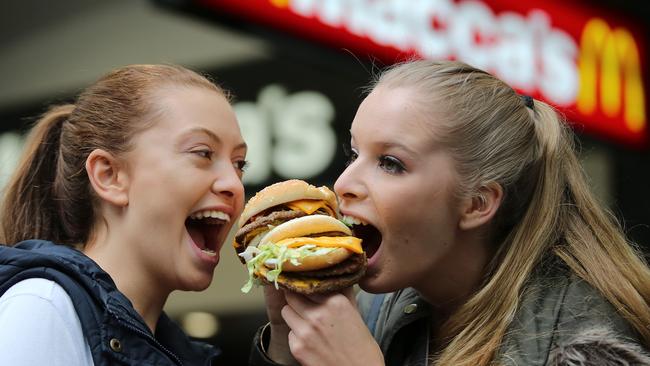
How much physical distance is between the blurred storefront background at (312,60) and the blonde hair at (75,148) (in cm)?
123

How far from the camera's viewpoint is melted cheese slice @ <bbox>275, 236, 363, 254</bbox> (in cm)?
268

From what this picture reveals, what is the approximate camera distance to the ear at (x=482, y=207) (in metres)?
2.92

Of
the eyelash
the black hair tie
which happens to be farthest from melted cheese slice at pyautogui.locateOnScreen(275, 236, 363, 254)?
the black hair tie

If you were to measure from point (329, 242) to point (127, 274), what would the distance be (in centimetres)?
64

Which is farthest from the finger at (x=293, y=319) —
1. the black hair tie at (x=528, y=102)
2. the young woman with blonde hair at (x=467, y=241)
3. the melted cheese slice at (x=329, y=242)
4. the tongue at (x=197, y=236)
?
the black hair tie at (x=528, y=102)

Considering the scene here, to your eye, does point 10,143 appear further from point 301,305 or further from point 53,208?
point 301,305

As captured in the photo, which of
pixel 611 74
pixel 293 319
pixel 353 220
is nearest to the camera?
pixel 293 319

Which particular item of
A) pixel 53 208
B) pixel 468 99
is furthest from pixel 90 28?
pixel 468 99

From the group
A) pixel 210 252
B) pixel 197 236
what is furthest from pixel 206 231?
pixel 210 252

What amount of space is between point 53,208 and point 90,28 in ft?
17.2

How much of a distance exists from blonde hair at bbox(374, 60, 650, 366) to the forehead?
2cm

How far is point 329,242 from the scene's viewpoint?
Answer: 8.82ft

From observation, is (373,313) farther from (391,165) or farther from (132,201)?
(132,201)

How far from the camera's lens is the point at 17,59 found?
8305 millimetres
